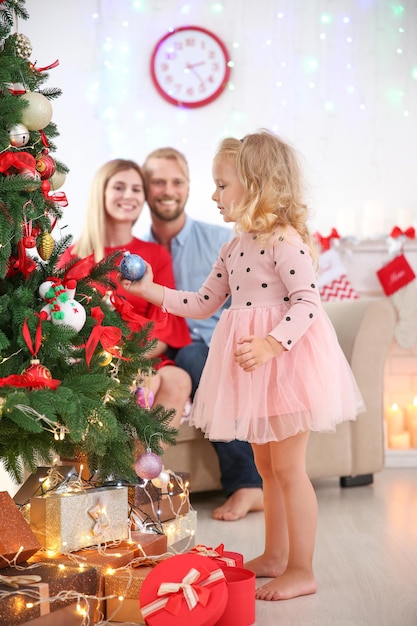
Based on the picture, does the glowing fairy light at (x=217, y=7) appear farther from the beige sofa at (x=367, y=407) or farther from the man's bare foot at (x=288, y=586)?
the man's bare foot at (x=288, y=586)

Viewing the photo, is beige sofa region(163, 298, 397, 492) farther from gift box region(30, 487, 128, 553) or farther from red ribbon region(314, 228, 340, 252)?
gift box region(30, 487, 128, 553)

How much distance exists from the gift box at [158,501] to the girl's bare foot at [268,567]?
21 centimetres

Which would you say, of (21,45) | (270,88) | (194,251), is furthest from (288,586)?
(270,88)

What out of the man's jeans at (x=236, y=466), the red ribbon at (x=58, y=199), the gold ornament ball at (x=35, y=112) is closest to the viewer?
the gold ornament ball at (x=35, y=112)

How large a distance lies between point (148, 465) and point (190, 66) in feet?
9.29

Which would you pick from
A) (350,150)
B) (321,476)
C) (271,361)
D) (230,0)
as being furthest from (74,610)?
(230,0)

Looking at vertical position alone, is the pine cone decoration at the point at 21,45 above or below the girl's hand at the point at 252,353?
above

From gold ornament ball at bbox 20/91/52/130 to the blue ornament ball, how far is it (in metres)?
0.37

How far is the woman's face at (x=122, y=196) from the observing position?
306 centimetres

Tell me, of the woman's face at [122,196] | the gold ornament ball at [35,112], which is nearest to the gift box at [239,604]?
the gold ornament ball at [35,112]

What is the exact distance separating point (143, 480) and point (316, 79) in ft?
9.09

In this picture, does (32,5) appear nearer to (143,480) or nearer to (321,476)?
(321,476)

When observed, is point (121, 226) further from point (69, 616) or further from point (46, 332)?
point (69, 616)

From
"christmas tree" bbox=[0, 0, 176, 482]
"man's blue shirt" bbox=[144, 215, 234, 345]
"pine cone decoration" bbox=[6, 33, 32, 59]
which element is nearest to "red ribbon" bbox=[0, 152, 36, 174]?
"christmas tree" bbox=[0, 0, 176, 482]
